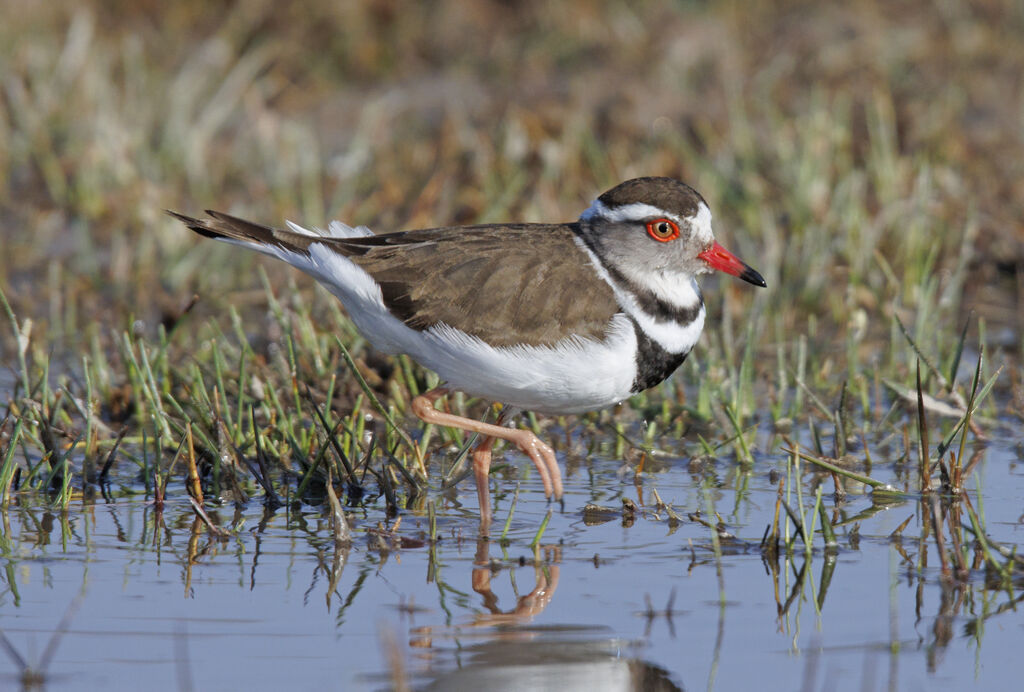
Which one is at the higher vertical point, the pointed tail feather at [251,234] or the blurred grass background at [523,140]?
the blurred grass background at [523,140]

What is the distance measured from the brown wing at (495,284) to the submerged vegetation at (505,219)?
Answer: 18.0 inches

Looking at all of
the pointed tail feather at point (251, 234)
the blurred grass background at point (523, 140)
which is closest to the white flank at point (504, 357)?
the pointed tail feather at point (251, 234)

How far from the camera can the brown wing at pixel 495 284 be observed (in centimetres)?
544

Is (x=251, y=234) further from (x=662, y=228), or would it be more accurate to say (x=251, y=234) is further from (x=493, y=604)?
(x=493, y=604)

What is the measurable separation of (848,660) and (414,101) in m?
8.00

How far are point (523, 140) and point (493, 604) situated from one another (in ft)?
18.5

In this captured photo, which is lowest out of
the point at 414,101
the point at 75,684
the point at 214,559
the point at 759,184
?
the point at 75,684

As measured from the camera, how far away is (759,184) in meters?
9.15

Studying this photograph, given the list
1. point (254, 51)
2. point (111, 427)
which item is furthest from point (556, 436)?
point (254, 51)

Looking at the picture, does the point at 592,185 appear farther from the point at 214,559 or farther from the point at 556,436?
the point at 214,559

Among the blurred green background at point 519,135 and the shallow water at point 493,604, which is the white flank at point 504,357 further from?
the blurred green background at point 519,135

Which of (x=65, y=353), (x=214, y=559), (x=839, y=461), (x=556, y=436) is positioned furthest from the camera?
(x=65, y=353)

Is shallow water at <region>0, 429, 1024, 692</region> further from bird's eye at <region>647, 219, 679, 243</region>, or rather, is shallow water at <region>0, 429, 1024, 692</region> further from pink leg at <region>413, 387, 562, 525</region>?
bird's eye at <region>647, 219, 679, 243</region>

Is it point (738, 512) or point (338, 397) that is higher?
point (338, 397)
